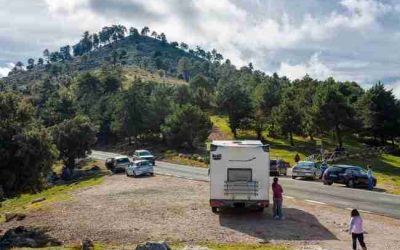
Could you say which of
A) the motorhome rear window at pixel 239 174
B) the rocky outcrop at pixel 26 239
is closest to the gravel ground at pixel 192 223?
the rocky outcrop at pixel 26 239

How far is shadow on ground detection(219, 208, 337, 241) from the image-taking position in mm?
22312

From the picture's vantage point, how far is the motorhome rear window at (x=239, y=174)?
25938mm

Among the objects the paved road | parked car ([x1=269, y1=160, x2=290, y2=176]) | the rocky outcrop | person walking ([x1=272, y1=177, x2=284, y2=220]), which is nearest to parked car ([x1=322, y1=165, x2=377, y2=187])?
the paved road

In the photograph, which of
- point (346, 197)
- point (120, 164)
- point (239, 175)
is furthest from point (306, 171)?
point (239, 175)

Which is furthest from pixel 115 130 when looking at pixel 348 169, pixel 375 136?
pixel 348 169

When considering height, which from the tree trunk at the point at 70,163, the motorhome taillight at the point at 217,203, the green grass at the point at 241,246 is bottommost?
the green grass at the point at 241,246

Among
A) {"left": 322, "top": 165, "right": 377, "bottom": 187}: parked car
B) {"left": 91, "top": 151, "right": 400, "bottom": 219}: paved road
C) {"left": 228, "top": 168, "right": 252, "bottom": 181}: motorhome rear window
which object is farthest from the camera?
{"left": 322, "top": 165, "right": 377, "bottom": 187}: parked car

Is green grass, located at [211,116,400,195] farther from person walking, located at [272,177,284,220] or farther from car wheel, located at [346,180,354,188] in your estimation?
person walking, located at [272,177,284,220]

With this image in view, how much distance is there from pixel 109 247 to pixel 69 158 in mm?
54339

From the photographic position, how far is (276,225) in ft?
80.0

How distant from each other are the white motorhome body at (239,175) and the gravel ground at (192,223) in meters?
0.96

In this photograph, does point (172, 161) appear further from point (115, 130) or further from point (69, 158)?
point (115, 130)

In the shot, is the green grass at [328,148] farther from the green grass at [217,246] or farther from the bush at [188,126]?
the green grass at [217,246]

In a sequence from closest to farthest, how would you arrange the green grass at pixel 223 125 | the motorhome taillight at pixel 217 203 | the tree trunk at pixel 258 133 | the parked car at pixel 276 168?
the motorhome taillight at pixel 217 203 → the parked car at pixel 276 168 → the tree trunk at pixel 258 133 → the green grass at pixel 223 125
